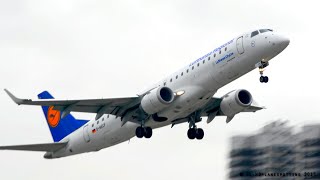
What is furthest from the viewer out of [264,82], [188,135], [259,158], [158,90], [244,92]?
[259,158]

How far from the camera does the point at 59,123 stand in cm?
5241

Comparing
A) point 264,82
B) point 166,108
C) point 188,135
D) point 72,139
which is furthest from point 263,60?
point 72,139

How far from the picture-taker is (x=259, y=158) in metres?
68.0

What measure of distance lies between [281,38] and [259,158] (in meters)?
30.7

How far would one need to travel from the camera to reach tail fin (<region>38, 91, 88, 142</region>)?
5106 centimetres

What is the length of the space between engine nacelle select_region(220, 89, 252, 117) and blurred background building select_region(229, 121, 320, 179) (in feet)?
43.1

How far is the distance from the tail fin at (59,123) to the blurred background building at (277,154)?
54.7 ft

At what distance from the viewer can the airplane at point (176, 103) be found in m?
39.4

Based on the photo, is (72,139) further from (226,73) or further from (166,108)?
(226,73)

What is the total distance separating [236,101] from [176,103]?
4.97 meters

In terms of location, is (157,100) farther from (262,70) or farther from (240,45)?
(262,70)

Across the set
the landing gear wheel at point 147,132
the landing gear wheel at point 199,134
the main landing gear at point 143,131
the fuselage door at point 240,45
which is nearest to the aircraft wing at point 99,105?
the main landing gear at point 143,131

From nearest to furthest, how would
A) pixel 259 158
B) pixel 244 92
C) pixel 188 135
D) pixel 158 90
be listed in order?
pixel 158 90 < pixel 244 92 < pixel 188 135 < pixel 259 158

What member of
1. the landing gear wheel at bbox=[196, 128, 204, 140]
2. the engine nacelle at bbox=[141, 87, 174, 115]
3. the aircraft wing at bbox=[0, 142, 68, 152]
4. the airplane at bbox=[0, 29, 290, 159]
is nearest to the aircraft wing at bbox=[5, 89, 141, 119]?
the airplane at bbox=[0, 29, 290, 159]
